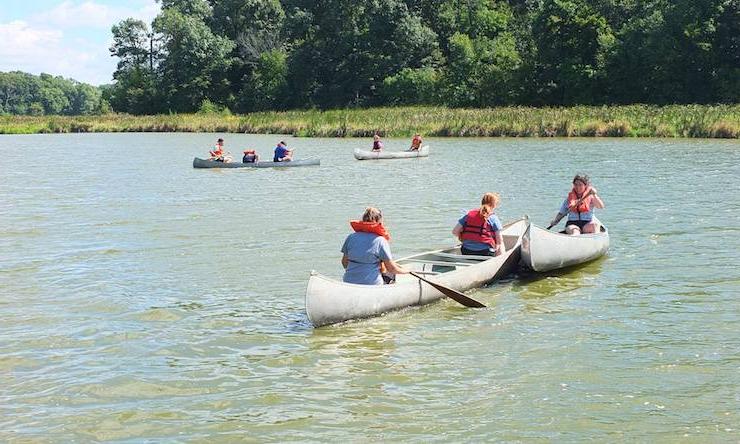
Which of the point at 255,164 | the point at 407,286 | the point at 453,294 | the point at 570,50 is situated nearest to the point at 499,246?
the point at 453,294

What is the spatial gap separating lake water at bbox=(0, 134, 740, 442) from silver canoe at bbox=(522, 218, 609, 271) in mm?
231

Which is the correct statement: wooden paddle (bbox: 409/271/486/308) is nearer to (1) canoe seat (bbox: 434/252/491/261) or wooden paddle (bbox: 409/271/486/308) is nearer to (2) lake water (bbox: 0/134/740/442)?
(2) lake water (bbox: 0/134/740/442)

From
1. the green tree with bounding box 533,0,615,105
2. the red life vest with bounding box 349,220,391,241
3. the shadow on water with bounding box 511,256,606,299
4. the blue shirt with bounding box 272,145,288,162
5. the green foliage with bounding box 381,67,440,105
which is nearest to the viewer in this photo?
the red life vest with bounding box 349,220,391,241

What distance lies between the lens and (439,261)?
11852mm

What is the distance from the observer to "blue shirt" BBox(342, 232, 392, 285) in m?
9.80

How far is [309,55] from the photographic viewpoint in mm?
79500

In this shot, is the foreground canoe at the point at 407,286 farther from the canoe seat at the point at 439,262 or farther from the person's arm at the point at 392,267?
the person's arm at the point at 392,267

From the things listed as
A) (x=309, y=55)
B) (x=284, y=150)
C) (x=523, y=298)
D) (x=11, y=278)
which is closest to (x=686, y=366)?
(x=523, y=298)

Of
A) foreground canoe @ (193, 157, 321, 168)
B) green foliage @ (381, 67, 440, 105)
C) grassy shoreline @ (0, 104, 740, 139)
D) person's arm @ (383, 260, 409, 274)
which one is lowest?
person's arm @ (383, 260, 409, 274)

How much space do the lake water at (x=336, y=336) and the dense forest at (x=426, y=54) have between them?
38929 mm

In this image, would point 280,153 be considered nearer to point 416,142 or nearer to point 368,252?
point 416,142

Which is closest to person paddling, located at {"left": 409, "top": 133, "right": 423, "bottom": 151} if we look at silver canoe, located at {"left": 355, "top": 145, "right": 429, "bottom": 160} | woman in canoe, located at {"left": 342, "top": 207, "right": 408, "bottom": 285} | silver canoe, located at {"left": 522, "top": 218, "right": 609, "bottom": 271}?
silver canoe, located at {"left": 355, "top": 145, "right": 429, "bottom": 160}

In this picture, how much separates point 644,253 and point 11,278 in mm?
9521

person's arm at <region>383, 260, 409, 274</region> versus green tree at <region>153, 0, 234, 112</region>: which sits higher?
green tree at <region>153, 0, 234, 112</region>
